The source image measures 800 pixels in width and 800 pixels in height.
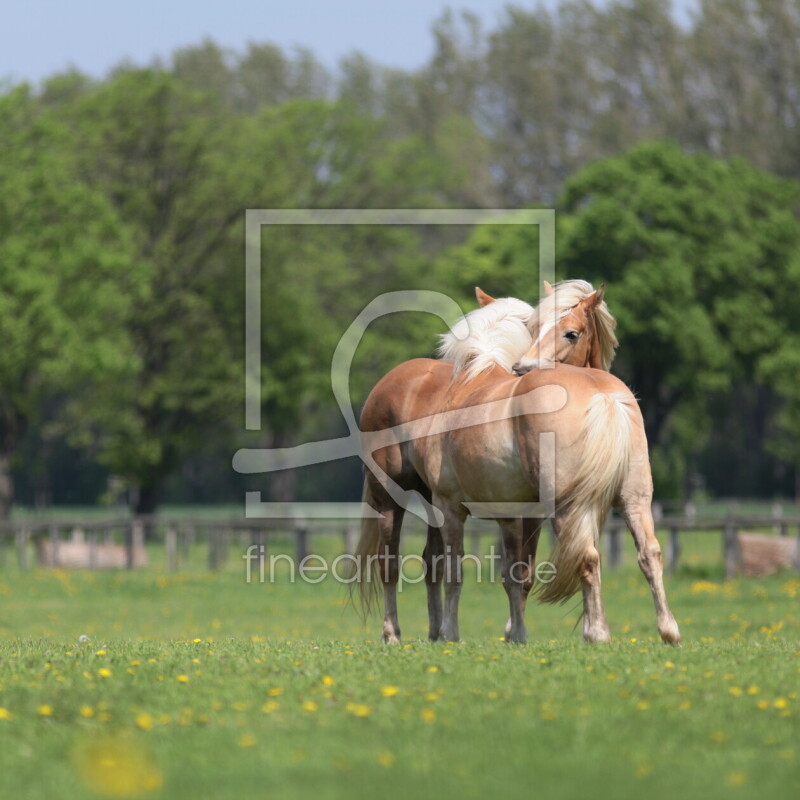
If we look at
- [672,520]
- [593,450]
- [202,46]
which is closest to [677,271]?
[672,520]

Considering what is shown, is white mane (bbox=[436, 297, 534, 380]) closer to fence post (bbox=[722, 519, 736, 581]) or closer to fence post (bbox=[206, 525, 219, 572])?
fence post (bbox=[722, 519, 736, 581])

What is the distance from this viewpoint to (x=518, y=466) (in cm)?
901

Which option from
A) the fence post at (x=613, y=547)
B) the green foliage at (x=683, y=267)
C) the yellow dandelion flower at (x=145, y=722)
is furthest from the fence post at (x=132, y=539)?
the yellow dandelion flower at (x=145, y=722)

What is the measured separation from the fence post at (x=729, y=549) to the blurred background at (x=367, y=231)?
631 inches

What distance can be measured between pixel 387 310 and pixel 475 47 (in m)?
16.5

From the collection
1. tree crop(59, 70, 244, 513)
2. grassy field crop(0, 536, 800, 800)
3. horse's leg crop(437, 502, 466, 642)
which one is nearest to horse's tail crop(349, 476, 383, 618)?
grassy field crop(0, 536, 800, 800)

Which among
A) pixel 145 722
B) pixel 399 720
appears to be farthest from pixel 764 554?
pixel 145 722

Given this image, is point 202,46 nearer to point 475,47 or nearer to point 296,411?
point 475,47

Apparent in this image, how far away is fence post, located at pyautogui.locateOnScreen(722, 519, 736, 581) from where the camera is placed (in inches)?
936

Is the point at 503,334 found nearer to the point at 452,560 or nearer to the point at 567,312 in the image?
the point at 567,312

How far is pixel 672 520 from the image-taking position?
80.3ft

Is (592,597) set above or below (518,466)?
below

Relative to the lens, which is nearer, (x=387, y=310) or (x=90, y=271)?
(x=90, y=271)

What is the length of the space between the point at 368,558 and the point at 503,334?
2155mm
